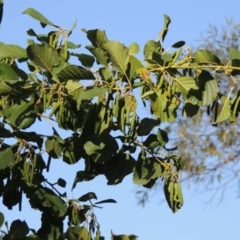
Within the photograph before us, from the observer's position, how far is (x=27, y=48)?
→ 1.95 m

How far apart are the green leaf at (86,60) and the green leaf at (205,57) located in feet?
0.76

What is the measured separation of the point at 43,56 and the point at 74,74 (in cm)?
10

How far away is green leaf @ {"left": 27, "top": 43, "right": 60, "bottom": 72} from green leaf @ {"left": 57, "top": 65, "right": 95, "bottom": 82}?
7 centimetres

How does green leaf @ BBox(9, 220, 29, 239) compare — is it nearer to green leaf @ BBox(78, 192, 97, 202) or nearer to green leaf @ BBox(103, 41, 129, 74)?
green leaf @ BBox(78, 192, 97, 202)

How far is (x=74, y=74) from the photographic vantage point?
1926 millimetres

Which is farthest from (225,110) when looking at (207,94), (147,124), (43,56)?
(43,56)

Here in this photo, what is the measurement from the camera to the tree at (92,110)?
187 centimetres

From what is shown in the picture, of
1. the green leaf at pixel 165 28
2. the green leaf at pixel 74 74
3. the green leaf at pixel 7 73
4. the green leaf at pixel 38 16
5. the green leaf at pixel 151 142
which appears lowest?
the green leaf at pixel 151 142

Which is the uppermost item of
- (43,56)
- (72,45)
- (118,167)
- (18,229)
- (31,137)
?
(72,45)

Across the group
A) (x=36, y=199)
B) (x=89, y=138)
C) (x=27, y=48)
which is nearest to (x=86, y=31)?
(x=27, y=48)

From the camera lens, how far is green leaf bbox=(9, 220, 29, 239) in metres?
2.20

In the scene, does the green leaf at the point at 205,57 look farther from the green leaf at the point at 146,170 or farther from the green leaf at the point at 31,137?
the green leaf at the point at 31,137

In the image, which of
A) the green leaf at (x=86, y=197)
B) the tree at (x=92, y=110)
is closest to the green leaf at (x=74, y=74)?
the tree at (x=92, y=110)

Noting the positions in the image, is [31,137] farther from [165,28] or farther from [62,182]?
[165,28]
